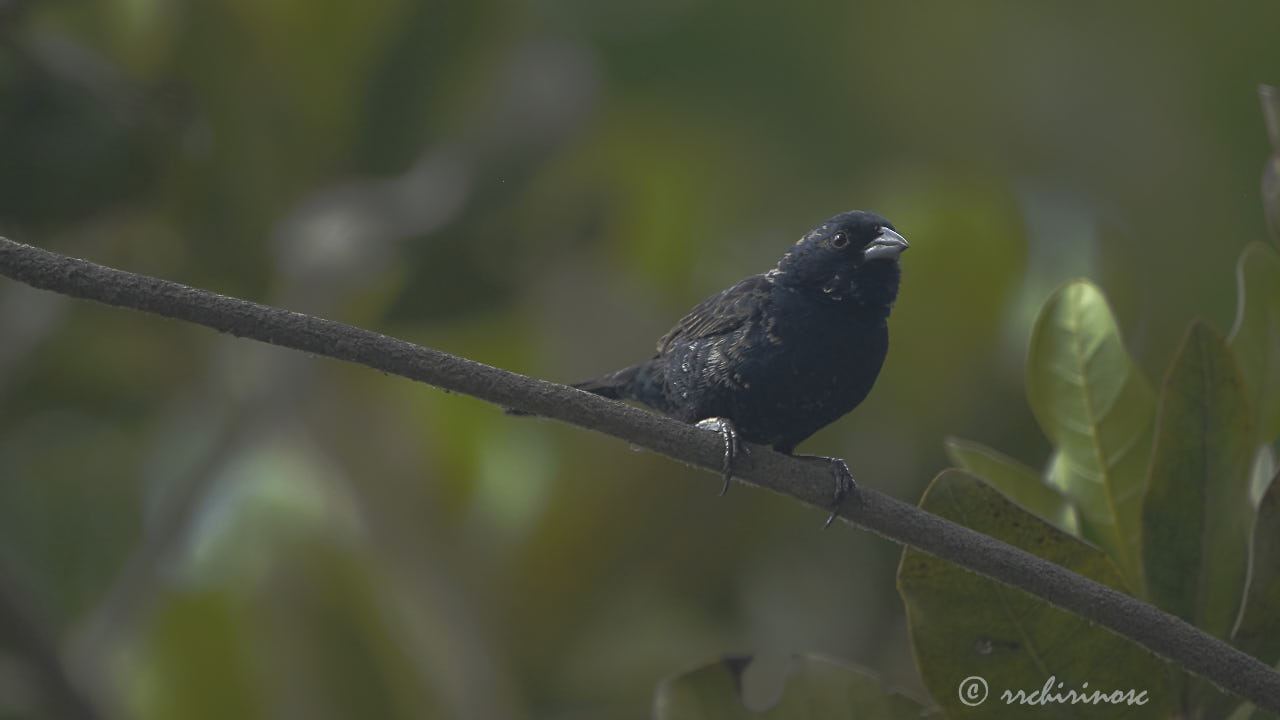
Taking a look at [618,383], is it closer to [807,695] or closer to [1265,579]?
[807,695]

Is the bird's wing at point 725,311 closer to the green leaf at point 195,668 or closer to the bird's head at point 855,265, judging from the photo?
the bird's head at point 855,265

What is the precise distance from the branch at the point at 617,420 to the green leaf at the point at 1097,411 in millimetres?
481

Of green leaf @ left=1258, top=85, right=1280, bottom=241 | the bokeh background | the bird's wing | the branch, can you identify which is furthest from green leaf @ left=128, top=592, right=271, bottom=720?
green leaf @ left=1258, top=85, right=1280, bottom=241

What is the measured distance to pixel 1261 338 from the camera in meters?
1.76

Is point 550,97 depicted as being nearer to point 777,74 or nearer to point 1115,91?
point 777,74

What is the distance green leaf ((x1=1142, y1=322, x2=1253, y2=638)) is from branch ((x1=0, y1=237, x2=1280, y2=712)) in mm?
340

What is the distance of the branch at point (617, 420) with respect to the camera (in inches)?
44.3

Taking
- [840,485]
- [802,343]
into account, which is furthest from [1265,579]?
[802,343]

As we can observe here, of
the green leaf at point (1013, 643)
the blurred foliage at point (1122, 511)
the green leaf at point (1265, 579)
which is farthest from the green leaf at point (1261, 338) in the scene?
the green leaf at point (1013, 643)

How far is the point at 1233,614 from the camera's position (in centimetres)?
163

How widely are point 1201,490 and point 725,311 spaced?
89cm

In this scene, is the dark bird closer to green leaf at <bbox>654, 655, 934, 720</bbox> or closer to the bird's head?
the bird's head

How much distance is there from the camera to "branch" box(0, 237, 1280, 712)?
112 centimetres

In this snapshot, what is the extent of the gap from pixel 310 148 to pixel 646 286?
0.93 metres
